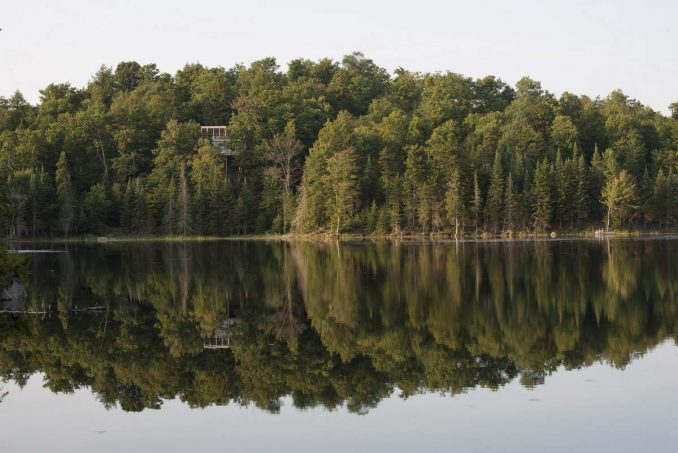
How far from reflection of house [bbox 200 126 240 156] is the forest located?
0.86 m

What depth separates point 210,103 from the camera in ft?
455

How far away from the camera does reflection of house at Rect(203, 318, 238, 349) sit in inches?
Answer: 996

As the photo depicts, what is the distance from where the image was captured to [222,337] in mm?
26688

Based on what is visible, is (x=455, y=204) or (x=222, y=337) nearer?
(x=222, y=337)

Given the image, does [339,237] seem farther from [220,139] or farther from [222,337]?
[222,337]

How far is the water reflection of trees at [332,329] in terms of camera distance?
66.8 ft

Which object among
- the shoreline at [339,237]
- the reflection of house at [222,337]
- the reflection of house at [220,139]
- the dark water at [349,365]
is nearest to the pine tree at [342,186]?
the shoreline at [339,237]

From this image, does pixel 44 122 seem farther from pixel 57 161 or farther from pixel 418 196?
pixel 418 196

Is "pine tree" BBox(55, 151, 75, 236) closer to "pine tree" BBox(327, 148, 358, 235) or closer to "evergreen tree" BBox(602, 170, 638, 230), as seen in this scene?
"pine tree" BBox(327, 148, 358, 235)

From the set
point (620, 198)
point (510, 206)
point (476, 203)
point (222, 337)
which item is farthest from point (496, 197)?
point (222, 337)

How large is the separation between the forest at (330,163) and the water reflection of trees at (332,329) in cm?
5219

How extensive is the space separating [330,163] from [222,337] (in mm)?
76790

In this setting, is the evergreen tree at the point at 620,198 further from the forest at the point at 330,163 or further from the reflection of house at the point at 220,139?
the reflection of house at the point at 220,139

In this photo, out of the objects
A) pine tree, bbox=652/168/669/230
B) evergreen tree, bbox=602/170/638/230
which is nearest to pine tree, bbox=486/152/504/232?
evergreen tree, bbox=602/170/638/230
